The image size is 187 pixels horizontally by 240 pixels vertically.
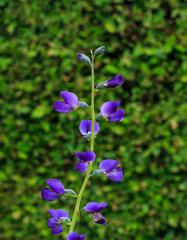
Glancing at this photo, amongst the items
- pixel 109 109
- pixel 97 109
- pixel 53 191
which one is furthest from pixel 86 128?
pixel 97 109

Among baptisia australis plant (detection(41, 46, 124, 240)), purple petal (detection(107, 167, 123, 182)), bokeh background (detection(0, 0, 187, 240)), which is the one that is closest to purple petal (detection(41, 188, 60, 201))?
baptisia australis plant (detection(41, 46, 124, 240))

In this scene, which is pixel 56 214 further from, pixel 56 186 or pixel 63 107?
pixel 63 107

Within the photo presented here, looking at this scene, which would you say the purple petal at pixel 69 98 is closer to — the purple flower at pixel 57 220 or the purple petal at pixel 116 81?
the purple petal at pixel 116 81

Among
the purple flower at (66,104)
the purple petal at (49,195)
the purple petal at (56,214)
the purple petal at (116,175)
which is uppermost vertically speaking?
the purple flower at (66,104)

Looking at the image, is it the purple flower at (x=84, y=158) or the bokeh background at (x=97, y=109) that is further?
the bokeh background at (x=97, y=109)

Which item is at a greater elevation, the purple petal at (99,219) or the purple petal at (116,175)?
the purple petal at (116,175)

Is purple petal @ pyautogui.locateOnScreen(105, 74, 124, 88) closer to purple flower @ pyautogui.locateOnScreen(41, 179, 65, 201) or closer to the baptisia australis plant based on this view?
the baptisia australis plant

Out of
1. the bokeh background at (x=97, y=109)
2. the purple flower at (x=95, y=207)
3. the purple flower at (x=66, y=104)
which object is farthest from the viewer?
the bokeh background at (x=97, y=109)

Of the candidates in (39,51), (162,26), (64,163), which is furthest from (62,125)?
(162,26)

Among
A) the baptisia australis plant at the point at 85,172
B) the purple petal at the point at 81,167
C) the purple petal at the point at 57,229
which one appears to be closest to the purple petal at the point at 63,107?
the baptisia australis plant at the point at 85,172
